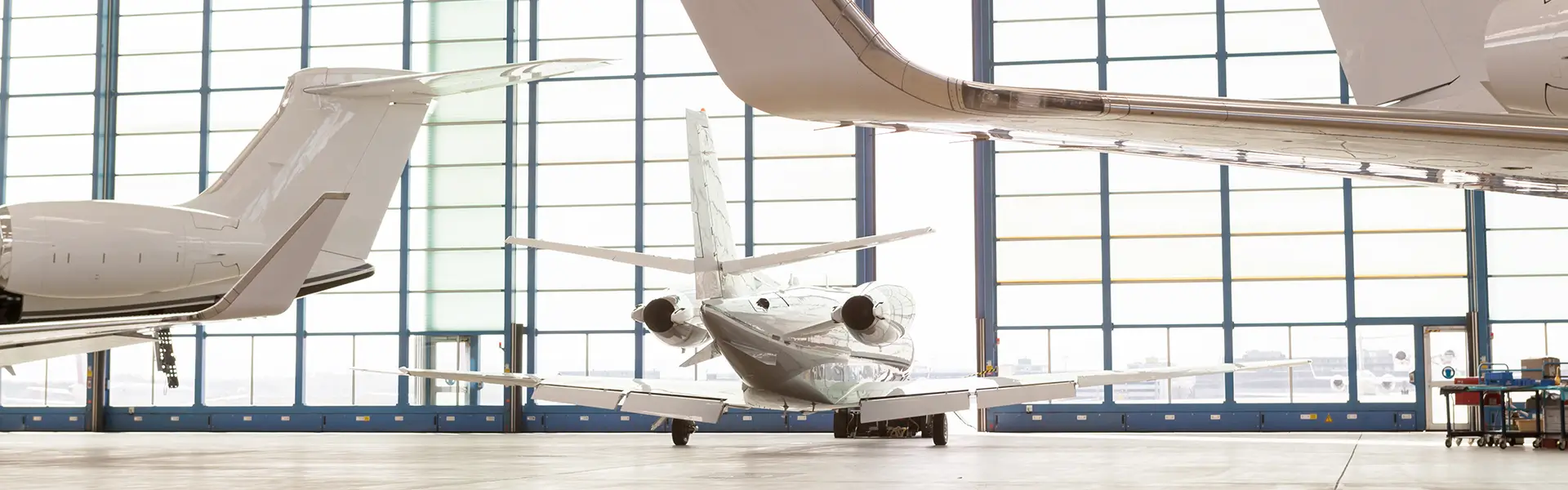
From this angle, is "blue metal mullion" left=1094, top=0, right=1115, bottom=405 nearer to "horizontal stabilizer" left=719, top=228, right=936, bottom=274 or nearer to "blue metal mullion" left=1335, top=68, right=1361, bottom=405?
"blue metal mullion" left=1335, top=68, right=1361, bottom=405

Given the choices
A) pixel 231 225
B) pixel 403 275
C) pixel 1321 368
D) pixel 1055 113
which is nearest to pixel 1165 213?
pixel 1321 368

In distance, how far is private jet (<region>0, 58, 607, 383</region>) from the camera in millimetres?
12172

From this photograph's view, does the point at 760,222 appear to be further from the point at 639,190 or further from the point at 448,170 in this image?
the point at 448,170

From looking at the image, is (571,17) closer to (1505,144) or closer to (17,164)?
(17,164)

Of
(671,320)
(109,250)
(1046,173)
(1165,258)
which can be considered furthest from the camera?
(1046,173)

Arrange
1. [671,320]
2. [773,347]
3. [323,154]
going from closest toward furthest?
[323,154] < [671,320] < [773,347]

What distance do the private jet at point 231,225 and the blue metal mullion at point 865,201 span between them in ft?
60.6

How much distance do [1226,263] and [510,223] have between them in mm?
18311

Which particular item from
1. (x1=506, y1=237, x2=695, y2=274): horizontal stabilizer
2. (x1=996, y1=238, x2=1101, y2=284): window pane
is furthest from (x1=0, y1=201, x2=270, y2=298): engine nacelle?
(x1=996, y1=238, x2=1101, y2=284): window pane

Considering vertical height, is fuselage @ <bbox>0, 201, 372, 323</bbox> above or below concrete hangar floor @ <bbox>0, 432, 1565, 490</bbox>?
above

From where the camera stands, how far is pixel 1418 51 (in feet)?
22.3

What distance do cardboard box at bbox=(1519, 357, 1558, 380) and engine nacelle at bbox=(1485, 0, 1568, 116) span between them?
19.4m

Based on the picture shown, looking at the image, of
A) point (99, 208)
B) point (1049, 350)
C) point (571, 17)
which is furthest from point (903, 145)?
point (99, 208)

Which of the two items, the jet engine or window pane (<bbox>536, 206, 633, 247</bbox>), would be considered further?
window pane (<bbox>536, 206, 633, 247</bbox>)
